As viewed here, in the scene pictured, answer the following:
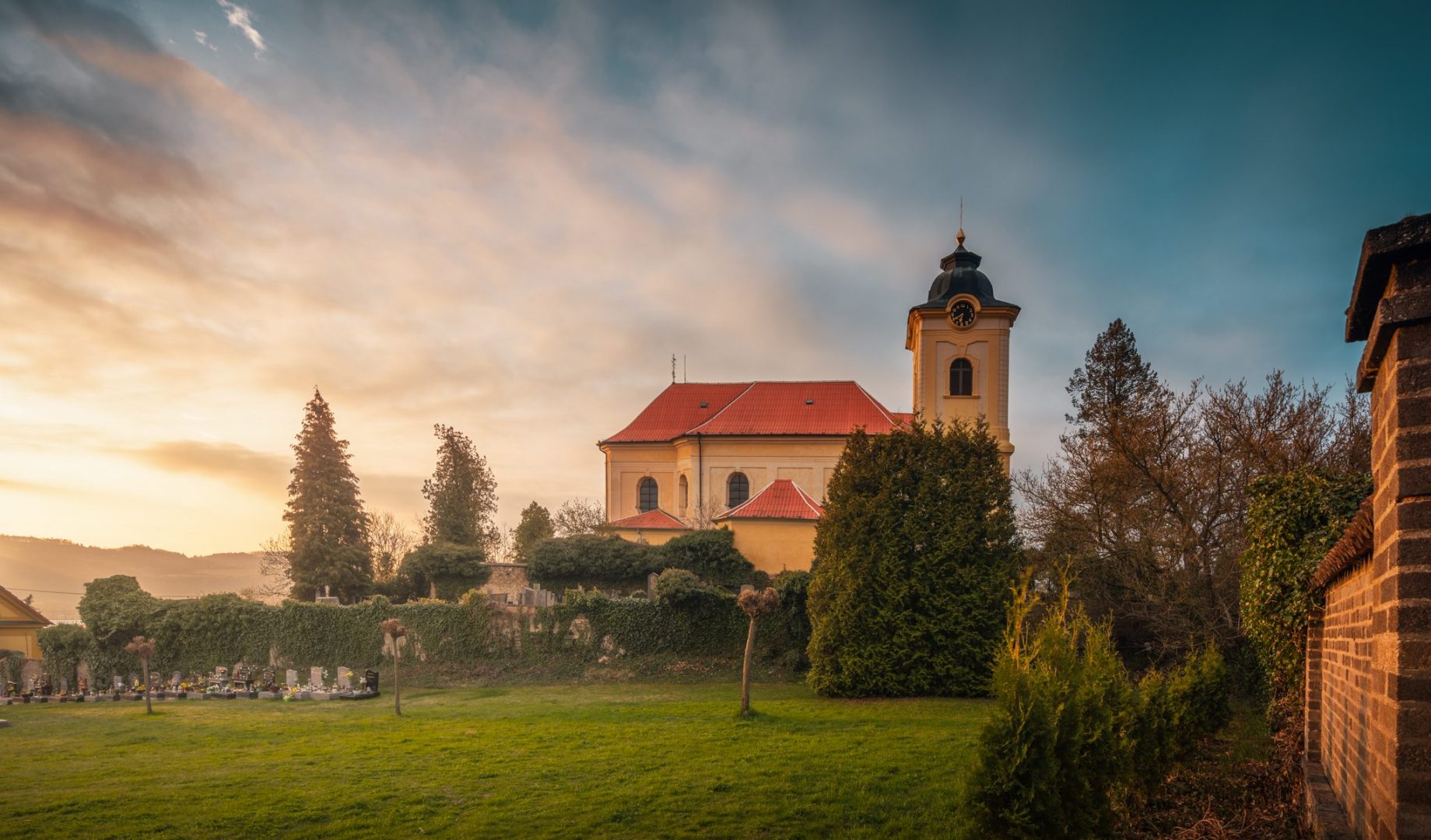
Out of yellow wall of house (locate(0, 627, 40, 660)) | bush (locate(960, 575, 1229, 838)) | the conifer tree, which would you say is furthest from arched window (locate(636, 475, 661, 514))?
bush (locate(960, 575, 1229, 838))

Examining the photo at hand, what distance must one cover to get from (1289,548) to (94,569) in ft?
309

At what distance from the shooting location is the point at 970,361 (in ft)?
117

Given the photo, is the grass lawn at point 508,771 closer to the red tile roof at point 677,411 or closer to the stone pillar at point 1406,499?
the stone pillar at point 1406,499

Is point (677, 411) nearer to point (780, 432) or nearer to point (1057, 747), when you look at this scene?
point (780, 432)

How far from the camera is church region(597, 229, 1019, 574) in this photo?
33094 mm

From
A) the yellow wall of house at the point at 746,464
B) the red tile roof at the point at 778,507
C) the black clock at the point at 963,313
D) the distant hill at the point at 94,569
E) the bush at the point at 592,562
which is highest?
the black clock at the point at 963,313

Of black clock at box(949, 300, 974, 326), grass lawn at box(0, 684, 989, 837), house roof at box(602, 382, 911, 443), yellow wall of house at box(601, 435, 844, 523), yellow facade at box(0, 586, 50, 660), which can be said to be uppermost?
black clock at box(949, 300, 974, 326)

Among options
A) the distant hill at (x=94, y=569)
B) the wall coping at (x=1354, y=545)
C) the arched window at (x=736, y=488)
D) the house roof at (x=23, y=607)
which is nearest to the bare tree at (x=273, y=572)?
the distant hill at (x=94, y=569)

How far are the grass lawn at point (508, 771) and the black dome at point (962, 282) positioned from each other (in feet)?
73.3

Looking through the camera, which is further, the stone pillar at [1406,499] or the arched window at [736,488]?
the arched window at [736,488]

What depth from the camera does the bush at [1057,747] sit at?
5.66 metres

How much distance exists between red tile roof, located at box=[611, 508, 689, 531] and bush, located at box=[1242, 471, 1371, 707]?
26380 millimetres

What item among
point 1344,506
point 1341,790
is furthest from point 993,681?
point 1344,506

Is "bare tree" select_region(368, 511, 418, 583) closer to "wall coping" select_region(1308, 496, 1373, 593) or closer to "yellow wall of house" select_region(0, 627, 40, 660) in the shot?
"yellow wall of house" select_region(0, 627, 40, 660)
